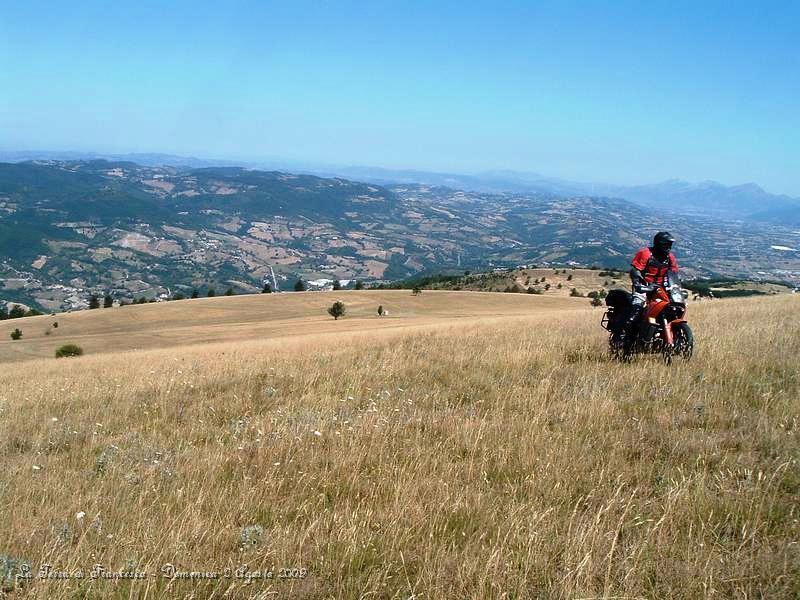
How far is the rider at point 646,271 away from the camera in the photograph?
328 inches

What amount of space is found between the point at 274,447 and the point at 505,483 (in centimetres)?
197

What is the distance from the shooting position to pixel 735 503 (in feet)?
10.7

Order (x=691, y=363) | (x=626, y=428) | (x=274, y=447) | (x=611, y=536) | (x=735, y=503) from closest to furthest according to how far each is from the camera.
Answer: (x=611, y=536) < (x=735, y=503) < (x=274, y=447) < (x=626, y=428) < (x=691, y=363)

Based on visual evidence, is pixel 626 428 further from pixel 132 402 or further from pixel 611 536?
pixel 132 402

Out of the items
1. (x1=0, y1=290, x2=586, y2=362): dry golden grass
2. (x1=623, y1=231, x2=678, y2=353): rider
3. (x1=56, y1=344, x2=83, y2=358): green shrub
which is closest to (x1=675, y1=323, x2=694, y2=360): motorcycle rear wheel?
(x1=623, y1=231, x2=678, y2=353): rider

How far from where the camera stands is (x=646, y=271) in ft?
27.6

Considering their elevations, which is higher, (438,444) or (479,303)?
(438,444)

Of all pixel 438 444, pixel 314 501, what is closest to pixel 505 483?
pixel 438 444

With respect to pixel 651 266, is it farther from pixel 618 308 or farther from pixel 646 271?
pixel 618 308

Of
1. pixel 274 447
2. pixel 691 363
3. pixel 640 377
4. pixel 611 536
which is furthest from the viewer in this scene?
pixel 691 363

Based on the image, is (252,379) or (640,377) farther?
(252,379)

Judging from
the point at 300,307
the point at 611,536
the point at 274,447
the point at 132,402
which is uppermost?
the point at 611,536

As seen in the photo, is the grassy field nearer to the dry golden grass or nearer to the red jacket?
the red jacket

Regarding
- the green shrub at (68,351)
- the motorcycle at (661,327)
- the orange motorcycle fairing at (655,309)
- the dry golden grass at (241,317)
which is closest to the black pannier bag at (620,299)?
the motorcycle at (661,327)
